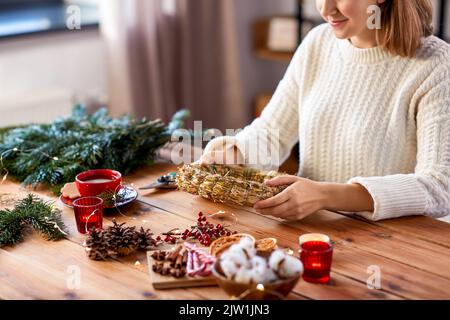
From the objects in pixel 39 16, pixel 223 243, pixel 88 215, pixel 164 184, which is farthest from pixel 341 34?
pixel 39 16

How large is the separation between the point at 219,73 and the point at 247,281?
9.46 ft

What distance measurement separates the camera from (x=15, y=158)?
2.20m

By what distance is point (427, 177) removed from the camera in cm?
183

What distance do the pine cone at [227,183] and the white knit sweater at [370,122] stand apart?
0.55 feet

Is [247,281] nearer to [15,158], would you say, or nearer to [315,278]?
[315,278]

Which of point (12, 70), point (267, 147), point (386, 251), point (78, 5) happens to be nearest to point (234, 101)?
point (78, 5)

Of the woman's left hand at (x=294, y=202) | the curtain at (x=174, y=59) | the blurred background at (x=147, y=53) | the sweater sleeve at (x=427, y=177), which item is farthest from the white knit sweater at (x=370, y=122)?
the curtain at (x=174, y=59)

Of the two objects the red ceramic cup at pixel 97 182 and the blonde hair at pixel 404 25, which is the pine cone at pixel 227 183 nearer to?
the red ceramic cup at pixel 97 182

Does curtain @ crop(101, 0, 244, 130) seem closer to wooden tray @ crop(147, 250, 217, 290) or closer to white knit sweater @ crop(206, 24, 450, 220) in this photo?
white knit sweater @ crop(206, 24, 450, 220)

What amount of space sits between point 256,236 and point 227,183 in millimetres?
186

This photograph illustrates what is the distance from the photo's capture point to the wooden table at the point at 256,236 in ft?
4.77

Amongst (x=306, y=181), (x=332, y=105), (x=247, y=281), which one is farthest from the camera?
(x=332, y=105)

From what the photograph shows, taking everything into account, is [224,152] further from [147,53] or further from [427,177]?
[147,53]

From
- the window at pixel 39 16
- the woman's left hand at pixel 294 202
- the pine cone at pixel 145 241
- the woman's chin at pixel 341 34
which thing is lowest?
the pine cone at pixel 145 241
